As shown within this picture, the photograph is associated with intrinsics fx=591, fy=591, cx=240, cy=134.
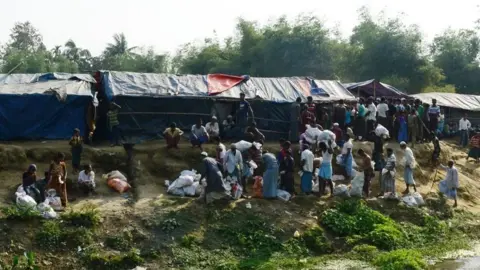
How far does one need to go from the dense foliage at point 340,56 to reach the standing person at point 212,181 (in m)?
23.4

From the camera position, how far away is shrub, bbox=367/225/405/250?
14000mm

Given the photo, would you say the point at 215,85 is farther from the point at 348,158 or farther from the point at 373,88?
the point at 373,88

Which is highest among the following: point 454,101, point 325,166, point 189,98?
point 189,98

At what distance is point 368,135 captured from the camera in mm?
19938

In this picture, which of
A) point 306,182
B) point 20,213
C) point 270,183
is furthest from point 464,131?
point 20,213

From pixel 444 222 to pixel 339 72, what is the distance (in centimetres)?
2452

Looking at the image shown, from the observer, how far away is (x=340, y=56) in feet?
128

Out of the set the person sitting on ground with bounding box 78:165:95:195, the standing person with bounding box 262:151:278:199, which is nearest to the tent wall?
the person sitting on ground with bounding box 78:165:95:195

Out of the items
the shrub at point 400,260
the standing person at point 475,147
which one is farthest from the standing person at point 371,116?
the shrub at point 400,260

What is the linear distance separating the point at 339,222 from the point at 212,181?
10.7 feet

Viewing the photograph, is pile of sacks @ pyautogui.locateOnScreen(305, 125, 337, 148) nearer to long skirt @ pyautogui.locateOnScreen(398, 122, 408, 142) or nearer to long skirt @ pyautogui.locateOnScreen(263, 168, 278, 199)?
long skirt @ pyautogui.locateOnScreen(263, 168, 278, 199)

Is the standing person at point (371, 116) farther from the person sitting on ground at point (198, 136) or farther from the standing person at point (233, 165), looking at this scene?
the standing person at point (233, 165)

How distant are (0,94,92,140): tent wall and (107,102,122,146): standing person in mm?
711

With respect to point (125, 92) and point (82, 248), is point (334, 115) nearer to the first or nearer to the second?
point (125, 92)
